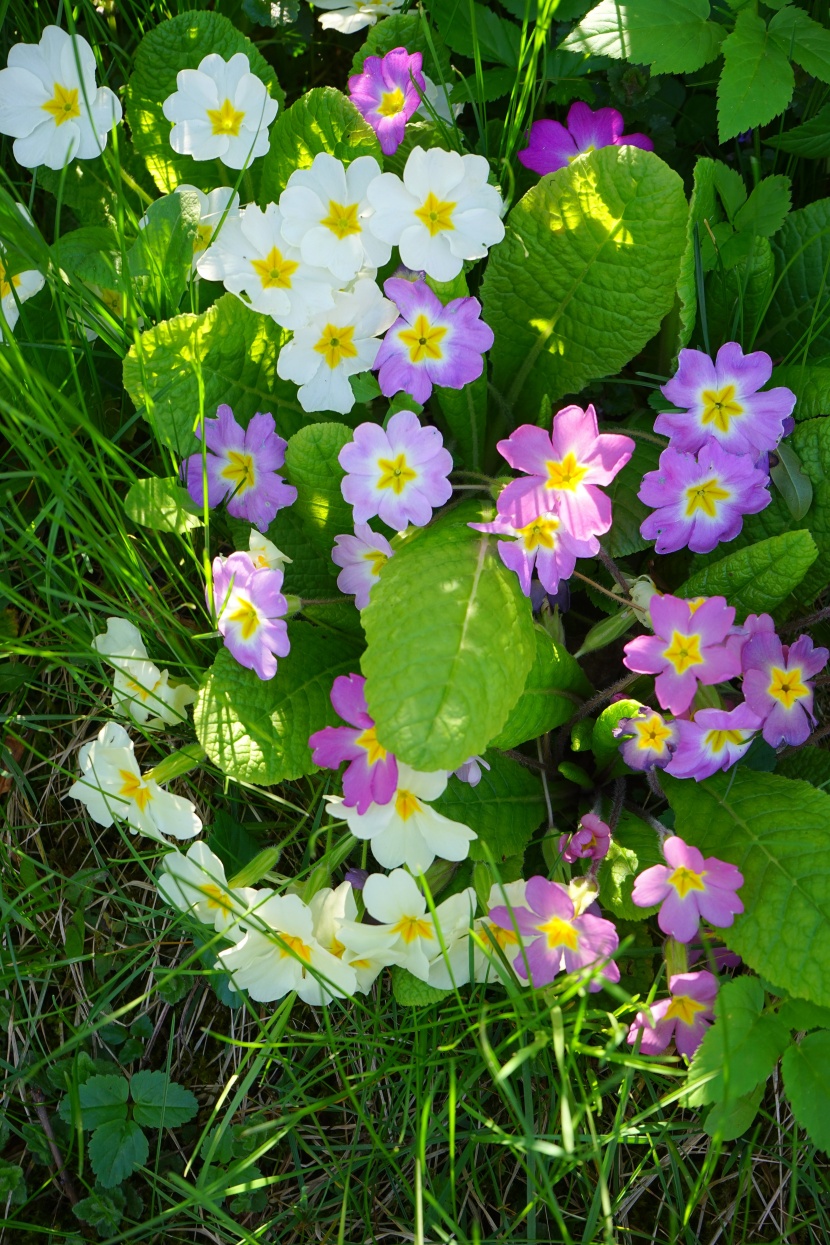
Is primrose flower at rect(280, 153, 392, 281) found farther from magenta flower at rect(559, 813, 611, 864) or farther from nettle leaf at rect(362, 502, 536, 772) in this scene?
magenta flower at rect(559, 813, 611, 864)

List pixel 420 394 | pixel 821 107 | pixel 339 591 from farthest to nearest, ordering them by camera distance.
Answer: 1. pixel 821 107
2. pixel 339 591
3. pixel 420 394

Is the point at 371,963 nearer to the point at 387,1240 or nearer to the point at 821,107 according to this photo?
the point at 387,1240

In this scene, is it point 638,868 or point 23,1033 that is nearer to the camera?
point 638,868

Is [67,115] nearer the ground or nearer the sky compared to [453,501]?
nearer the sky

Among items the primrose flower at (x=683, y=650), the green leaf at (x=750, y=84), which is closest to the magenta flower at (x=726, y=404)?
the primrose flower at (x=683, y=650)

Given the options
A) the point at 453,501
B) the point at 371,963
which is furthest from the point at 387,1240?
the point at 453,501

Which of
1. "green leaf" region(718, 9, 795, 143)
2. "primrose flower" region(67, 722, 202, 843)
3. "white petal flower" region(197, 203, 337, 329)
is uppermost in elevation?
"green leaf" region(718, 9, 795, 143)

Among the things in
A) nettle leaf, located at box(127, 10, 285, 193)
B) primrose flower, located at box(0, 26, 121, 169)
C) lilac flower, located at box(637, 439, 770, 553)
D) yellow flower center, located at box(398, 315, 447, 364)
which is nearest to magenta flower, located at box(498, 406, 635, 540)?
lilac flower, located at box(637, 439, 770, 553)
